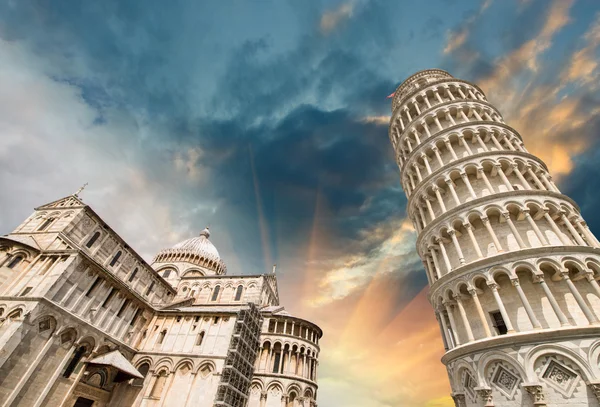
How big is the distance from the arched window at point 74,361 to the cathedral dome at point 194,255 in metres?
22.5

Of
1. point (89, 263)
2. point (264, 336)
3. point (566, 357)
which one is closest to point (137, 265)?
point (89, 263)

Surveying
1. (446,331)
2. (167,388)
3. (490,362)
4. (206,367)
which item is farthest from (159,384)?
(490,362)

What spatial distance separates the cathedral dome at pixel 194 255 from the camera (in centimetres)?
4444

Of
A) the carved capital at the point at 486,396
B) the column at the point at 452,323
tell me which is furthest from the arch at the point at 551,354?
the column at the point at 452,323

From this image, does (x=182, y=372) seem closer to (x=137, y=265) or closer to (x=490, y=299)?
(x=137, y=265)

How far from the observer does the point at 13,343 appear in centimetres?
1709

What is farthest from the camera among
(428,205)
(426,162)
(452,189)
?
(426,162)

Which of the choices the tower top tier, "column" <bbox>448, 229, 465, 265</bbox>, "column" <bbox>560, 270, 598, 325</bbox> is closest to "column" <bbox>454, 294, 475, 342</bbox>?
"column" <bbox>448, 229, 465, 265</bbox>

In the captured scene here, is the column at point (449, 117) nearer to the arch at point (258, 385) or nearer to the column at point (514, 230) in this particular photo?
the column at point (514, 230)

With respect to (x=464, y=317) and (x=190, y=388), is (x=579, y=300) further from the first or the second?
(x=190, y=388)

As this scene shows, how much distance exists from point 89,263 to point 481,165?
30.0 metres

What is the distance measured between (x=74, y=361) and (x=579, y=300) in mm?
30834

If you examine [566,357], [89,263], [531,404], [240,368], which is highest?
[89,263]

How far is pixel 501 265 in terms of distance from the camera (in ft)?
46.4
